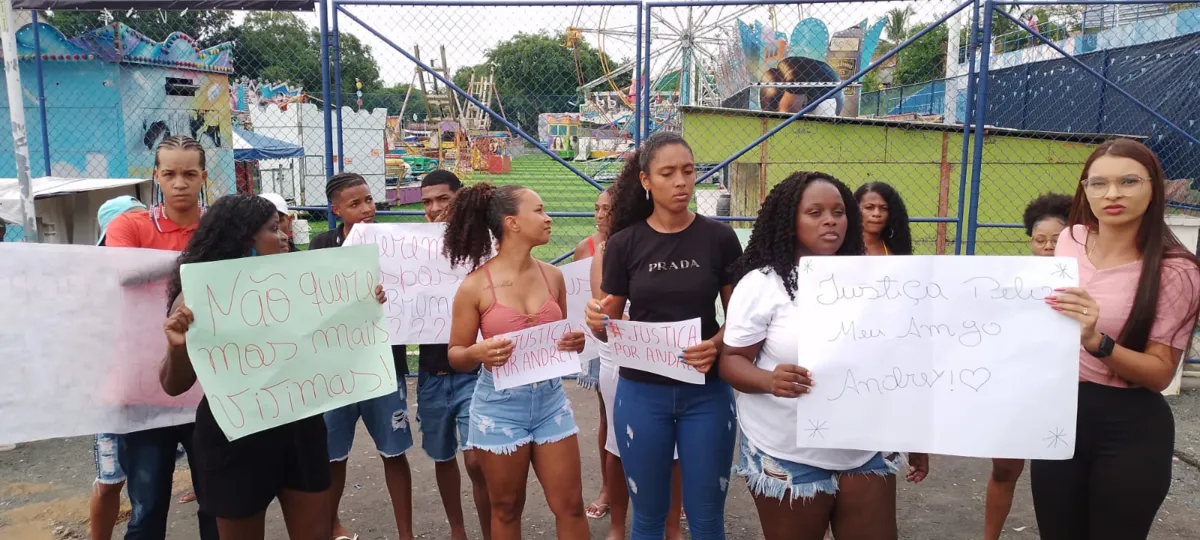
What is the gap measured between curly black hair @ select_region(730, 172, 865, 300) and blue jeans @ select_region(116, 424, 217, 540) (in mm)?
2122

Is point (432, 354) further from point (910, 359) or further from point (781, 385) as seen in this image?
point (910, 359)

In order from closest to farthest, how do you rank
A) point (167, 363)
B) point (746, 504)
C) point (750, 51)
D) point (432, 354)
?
1. point (167, 363)
2. point (432, 354)
3. point (746, 504)
4. point (750, 51)

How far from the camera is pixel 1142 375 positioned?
6.93ft

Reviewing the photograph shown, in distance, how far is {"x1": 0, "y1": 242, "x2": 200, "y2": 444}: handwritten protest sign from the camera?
2701 millimetres

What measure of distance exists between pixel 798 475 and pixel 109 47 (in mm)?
8890

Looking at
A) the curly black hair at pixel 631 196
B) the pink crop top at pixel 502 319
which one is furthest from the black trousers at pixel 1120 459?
the pink crop top at pixel 502 319

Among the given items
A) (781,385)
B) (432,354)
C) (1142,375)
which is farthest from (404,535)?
(1142,375)

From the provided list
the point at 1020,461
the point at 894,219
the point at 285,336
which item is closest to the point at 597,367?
the point at 894,219

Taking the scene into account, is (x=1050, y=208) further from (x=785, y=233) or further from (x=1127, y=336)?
(x=785, y=233)

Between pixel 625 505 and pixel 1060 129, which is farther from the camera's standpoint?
pixel 1060 129

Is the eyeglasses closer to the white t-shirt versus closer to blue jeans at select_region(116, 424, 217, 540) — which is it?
the white t-shirt

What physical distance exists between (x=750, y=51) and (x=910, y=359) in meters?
11.9

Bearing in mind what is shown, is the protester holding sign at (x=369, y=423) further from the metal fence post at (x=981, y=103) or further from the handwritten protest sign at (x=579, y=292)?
the metal fence post at (x=981, y=103)

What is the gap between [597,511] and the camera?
3949mm
